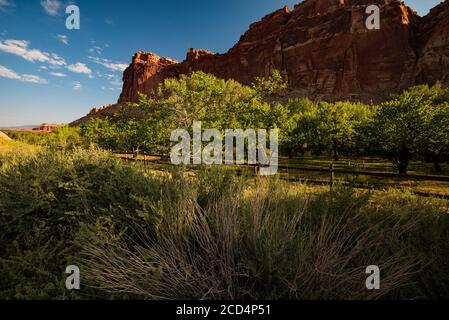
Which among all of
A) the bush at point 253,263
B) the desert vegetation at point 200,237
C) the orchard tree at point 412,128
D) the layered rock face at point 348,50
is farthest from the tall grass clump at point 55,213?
the layered rock face at point 348,50

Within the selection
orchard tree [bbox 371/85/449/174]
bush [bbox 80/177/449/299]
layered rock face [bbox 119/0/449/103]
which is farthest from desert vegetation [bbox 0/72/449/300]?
layered rock face [bbox 119/0/449/103]

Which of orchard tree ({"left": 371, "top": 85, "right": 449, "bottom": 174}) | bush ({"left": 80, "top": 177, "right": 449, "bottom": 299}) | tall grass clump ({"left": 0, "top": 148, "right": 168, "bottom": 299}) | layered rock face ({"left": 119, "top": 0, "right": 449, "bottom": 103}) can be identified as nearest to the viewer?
bush ({"left": 80, "top": 177, "right": 449, "bottom": 299})

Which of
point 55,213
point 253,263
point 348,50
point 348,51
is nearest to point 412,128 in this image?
point 253,263

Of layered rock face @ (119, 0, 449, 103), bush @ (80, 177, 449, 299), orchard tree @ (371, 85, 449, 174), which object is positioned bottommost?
bush @ (80, 177, 449, 299)

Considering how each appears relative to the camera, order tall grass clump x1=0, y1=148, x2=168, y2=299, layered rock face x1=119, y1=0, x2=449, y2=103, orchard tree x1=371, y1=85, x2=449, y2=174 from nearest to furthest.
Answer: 1. tall grass clump x1=0, y1=148, x2=168, y2=299
2. orchard tree x1=371, y1=85, x2=449, y2=174
3. layered rock face x1=119, y1=0, x2=449, y2=103

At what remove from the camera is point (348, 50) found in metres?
84.6

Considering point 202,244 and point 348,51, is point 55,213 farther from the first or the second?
point 348,51

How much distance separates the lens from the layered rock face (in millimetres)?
74250

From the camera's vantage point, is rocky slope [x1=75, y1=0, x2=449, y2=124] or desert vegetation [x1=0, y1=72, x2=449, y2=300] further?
rocky slope [x1=75, y1=0, x2=449, y2=124]

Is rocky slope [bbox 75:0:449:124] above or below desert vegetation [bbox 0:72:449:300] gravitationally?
above

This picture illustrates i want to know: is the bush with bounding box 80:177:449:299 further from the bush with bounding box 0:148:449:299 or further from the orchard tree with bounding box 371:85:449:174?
the orchard tree with bounding box 371:85:449:174

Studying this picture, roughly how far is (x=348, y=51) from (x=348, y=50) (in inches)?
21.6

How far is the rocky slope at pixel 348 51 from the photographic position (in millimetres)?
74250
